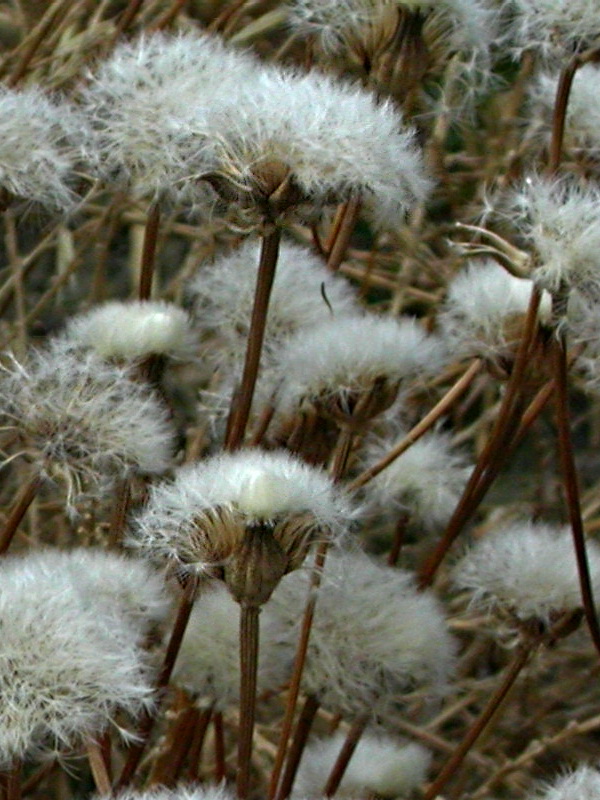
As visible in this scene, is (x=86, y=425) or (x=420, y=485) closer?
(x=86, y=425)

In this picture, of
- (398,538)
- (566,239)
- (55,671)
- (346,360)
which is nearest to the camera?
(55,671)

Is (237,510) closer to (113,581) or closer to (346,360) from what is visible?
(113,581)

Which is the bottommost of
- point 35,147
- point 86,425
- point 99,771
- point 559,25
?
point 99,771

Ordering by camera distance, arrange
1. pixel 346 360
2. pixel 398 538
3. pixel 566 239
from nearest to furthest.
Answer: pixel 566 239 → pixel 346 360 → pixel 398 538

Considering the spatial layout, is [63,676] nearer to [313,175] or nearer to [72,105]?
[313,175]

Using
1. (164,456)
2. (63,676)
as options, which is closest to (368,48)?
(164,456)

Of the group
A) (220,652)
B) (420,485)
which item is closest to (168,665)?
(220,652)

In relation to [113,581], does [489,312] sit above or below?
above
